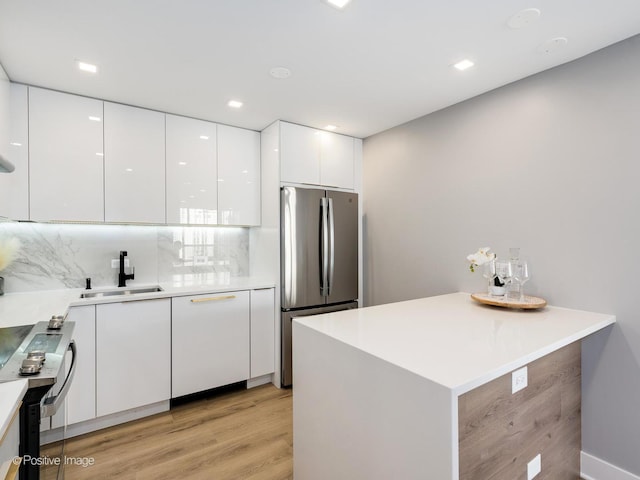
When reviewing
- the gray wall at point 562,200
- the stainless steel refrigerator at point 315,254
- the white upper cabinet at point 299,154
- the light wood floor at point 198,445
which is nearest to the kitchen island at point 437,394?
the gray wall at point 562,200

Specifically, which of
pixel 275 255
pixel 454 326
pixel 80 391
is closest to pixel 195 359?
pixel 80 391

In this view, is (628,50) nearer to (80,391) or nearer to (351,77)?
(351,77)

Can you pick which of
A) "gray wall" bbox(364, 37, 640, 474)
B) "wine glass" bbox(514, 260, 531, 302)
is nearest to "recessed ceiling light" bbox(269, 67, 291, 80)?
"gray wall" bbox(364, 37, 640, 474)

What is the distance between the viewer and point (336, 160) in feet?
11.3

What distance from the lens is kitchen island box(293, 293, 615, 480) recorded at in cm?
109

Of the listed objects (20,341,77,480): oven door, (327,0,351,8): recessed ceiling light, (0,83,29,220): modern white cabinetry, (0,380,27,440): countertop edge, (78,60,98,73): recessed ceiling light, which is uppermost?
(78,60,98,73): recessed ceiling light

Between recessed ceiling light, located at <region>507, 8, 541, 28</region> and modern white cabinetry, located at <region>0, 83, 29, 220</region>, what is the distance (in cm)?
310

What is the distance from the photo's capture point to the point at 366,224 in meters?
3.63

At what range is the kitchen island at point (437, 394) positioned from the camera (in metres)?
1.09

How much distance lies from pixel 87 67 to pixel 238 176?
4.67 feet

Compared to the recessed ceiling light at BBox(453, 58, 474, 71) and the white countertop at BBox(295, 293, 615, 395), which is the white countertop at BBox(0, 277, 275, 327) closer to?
the white countertop at BBox(295, 293, 615, 395)

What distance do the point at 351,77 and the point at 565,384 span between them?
2.22m

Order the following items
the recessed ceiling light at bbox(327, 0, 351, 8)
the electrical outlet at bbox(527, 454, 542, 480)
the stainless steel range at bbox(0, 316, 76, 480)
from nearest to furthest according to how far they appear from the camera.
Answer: the stainless steel range at bbox(0, 316, 76, 480)
the electrical outlet at bbox(527, 454, 542, 480)
the recessed ceiling light at bbox(327, 0, 351, 8)

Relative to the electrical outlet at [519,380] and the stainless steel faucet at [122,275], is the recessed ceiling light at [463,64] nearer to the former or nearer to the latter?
the electrical outlet at [519,380]
